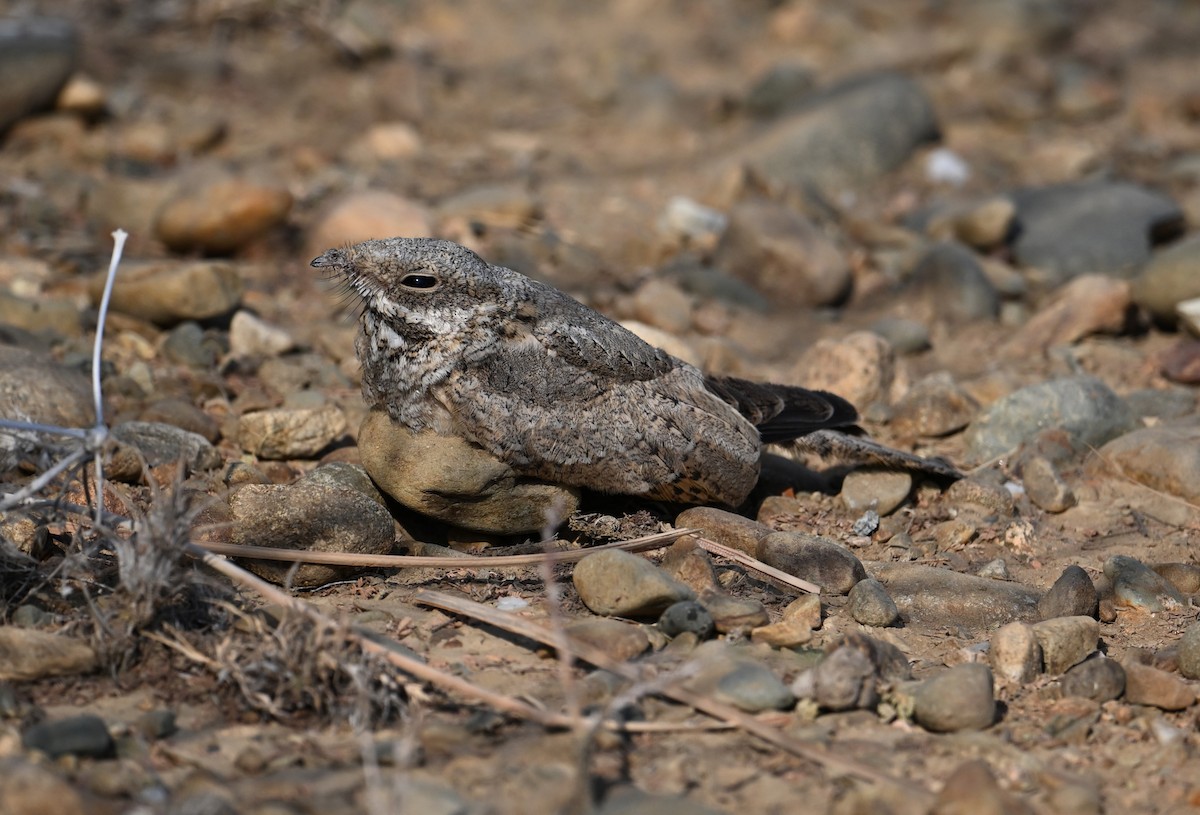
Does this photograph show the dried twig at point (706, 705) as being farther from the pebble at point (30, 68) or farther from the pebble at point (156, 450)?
the pebble at point (30, 68)

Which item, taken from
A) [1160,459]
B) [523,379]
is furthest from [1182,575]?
[523,379]

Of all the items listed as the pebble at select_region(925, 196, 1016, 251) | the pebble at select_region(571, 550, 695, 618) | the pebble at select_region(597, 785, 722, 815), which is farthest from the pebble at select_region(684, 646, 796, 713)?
the pebble at select_region(925, 196, 1016, 251)

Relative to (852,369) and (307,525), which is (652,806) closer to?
(307,525)

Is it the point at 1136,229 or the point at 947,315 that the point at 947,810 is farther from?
the point at 1136,229

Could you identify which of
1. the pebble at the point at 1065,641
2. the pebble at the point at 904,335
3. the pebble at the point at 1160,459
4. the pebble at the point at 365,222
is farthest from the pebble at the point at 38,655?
the pebble at the point at 904,335

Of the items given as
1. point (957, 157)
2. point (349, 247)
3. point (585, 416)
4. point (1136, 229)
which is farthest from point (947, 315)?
point (349, 247)

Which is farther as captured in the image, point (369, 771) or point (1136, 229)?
point (1136, 229)

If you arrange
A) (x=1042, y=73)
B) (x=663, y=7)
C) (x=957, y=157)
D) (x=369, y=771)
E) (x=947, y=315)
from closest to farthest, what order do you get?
(x=369, y=771) < (x=947, y=315) < (x=957, y=157) < (x=1042, y=73) < (x=663, y=7)

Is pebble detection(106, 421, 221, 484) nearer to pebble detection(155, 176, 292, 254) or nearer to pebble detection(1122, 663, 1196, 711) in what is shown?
pebble detection(155, 176, 292, 254)
